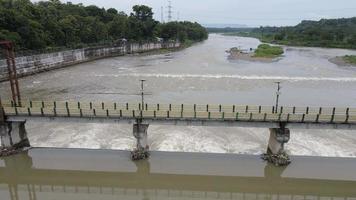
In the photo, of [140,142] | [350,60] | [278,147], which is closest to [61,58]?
[140,142]

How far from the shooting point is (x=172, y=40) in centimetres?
15288

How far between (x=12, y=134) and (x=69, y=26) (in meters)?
70.6

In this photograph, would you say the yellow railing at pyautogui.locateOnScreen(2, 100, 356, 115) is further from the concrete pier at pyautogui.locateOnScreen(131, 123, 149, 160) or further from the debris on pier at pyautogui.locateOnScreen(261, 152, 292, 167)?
the debris on pier at pyautogui.locateOnScreen(261, 152, 292, 167)

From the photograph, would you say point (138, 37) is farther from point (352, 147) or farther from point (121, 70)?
point (352, 147)

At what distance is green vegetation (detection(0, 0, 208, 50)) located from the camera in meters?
71.6

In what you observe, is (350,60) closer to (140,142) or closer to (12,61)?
(140,142)

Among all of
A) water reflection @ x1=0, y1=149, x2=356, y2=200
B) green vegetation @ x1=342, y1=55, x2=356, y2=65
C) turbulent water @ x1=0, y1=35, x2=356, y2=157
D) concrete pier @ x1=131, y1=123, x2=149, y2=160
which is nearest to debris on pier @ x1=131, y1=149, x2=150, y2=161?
concrete pier @ x1=131, y1=123, x2=149, y2=160

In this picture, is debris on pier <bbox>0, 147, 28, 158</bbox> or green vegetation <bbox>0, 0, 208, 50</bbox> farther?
green vegetation <bbox>0, 0, 208, 50</bbox>

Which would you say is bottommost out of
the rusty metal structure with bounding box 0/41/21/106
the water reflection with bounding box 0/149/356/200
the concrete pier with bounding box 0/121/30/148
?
the water reflection with bounding box 0/149/356/200

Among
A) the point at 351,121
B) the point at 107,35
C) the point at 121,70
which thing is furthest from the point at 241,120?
the point at 107,35

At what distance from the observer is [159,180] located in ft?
86.7

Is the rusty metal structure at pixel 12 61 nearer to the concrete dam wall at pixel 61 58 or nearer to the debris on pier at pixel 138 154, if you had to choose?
the debris on pier at pixel 138 154

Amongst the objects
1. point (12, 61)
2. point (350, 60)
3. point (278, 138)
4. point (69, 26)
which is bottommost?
point (350, 60)

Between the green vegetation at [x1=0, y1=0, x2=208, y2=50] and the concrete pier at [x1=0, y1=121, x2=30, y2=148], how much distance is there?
40.9 metres
